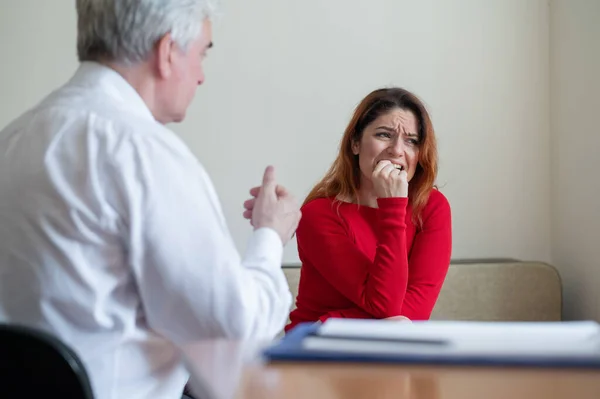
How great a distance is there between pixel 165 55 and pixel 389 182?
3.01 ft

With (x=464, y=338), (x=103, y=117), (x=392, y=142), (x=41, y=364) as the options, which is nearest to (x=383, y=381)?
(x=464, y=338)

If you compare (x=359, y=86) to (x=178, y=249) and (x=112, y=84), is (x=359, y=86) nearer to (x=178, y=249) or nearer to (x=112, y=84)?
(x=112, y=84)

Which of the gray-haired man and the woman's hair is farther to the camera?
the woman's hair

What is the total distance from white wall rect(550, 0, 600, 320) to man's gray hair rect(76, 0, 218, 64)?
5.62 feet

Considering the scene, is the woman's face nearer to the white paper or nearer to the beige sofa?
the beige sofa

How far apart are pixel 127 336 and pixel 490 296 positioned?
1810 mm

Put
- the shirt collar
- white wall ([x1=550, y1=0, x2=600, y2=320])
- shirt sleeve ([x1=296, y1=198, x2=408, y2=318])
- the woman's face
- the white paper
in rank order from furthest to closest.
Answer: white wall ([x1=550, y1=0, x2=600, y2=320]) < the woman's face < shirt sleeve ([x1=296, y1=198, x2=408, y2=318]) < the shirt collar < the white paper

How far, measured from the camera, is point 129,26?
1168mm

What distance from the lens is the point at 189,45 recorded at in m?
1.23

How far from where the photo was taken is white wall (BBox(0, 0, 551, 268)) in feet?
8.93

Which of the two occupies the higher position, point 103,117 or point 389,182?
point 103,117

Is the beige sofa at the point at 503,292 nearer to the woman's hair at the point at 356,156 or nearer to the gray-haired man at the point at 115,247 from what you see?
the woman's hair at the point at 356,156

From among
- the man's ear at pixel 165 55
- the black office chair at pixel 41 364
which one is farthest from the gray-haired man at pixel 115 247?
the black office chair at pixel 41 364

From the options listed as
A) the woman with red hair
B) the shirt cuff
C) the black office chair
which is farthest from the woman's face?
the black office chair
